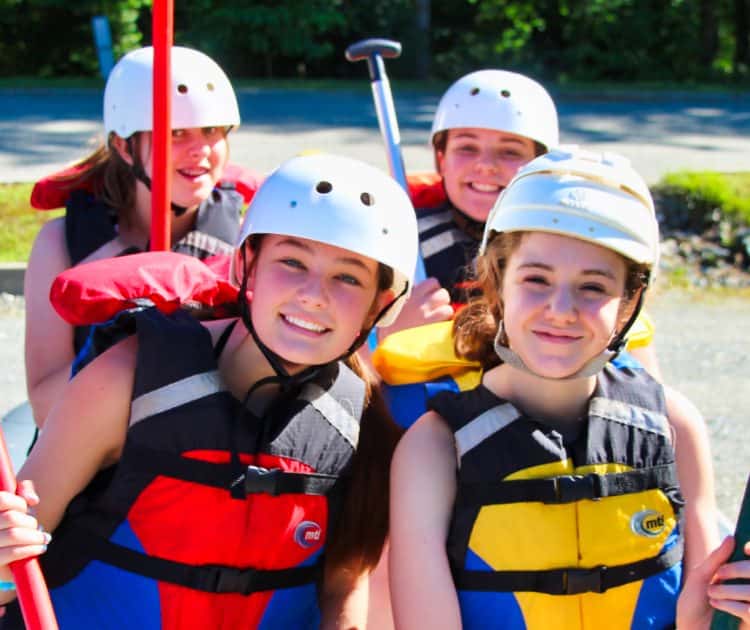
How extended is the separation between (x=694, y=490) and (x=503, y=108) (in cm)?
167

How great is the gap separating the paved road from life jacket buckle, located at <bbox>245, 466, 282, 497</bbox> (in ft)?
21.8

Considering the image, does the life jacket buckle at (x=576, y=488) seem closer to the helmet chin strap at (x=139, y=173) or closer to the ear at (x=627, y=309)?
the ear at (x=627, y=309)

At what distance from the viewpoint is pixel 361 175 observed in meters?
2.53

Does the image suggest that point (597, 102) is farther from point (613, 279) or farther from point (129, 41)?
point (613, 279)

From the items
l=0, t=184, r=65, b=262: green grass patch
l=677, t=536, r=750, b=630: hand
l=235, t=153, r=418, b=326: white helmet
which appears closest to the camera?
l=677, t=536, r=750, b=630: hand

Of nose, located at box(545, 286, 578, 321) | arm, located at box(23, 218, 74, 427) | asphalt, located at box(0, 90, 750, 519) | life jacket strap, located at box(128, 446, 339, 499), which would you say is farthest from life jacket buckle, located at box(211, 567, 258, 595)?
asphalt, located at box(0, 90, 750, 519)

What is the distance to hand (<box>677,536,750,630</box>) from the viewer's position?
Result: 1.95 meters

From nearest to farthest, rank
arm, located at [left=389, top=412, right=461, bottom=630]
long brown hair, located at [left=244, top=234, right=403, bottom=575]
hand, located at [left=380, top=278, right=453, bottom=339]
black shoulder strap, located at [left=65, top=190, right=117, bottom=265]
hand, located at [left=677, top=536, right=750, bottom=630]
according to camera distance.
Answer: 1. hand, located at [left=677, top=536, right=750, bottom=630]
2. arm, located at [left=389, top=412, right=461, bottom=630]
3. long brown hair, located at [left=244, top=234, right=403, bottom=575]
4. hand, located at [left=380, top=278, right=453, bottom=339]
5. black shoulder strap, located at [left=65, top=190, right=117, bottom=265]

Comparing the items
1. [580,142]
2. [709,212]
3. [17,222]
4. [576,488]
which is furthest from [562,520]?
[580,142]

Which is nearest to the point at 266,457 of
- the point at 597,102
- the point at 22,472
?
the point at 22,472

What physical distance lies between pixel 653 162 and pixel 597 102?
185 inches

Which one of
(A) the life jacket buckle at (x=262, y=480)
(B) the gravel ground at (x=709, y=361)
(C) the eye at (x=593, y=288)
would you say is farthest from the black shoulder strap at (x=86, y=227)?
(B) the gravel ground at (x=709, y=361)

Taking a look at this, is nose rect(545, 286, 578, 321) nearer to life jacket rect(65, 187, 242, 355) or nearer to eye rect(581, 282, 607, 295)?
eye rect(581, 282, 607, 295)

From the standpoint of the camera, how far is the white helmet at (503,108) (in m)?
3.72
